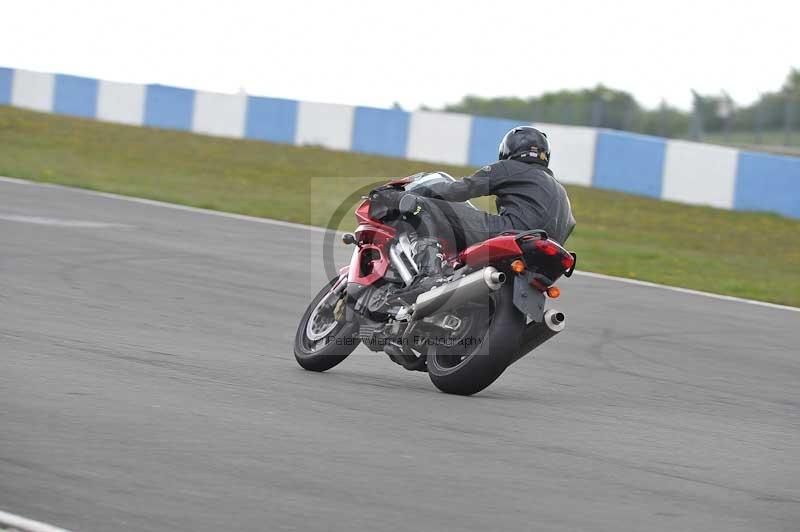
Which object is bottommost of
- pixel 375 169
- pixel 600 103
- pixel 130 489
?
pixel 130 489

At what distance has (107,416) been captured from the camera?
568 cm

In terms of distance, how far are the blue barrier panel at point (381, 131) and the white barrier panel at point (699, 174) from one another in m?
7.52

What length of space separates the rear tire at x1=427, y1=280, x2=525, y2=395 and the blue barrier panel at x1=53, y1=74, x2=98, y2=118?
30190 mm

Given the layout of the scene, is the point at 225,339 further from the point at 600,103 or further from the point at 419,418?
the point at 600,103

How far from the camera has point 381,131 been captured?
98.3ft

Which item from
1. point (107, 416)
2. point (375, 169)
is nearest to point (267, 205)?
point (375, 169)

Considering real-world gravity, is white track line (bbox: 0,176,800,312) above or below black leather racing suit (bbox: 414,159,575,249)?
below

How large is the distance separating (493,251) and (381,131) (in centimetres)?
2347

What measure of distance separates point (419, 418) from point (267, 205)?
44.6ft

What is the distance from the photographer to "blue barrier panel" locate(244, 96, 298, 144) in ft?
104

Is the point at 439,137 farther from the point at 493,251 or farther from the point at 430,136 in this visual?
the point at 493,251

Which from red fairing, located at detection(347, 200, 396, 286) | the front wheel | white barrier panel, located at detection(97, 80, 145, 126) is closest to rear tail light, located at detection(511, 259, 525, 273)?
red fairing, located at detection(347, 200, 396, 286)

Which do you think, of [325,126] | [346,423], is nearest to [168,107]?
[325,126]

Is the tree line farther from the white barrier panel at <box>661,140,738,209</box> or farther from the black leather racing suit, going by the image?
the black leather racing suit
